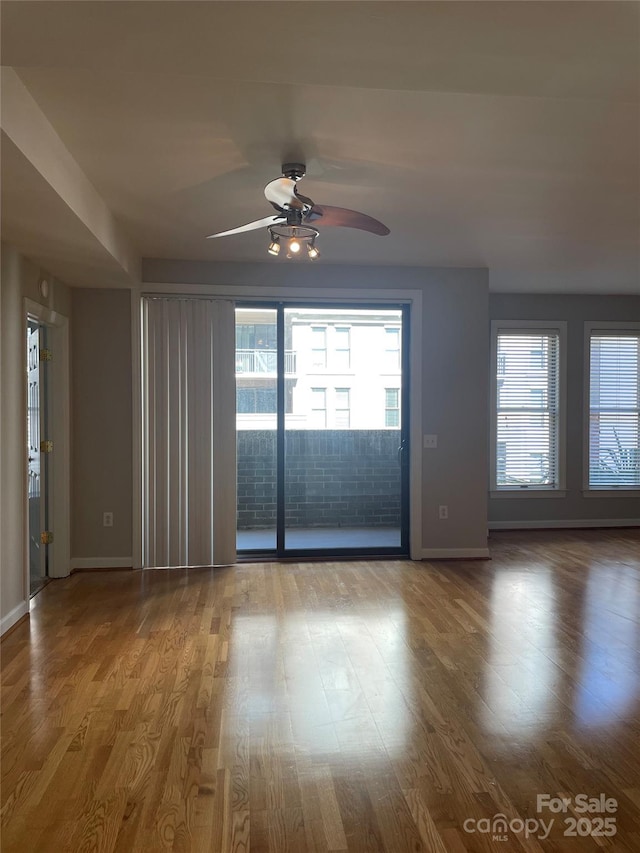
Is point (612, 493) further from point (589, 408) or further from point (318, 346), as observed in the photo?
point (318, 346)

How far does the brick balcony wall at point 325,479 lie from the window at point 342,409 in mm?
75

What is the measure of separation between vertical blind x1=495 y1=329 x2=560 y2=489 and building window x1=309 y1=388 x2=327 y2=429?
237 cm

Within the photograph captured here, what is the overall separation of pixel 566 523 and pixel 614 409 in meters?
1.43

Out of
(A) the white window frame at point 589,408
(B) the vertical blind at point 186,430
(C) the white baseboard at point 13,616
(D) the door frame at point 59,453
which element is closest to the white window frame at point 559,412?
(A) the white window frame at point 589,408

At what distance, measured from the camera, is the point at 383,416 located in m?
5.77

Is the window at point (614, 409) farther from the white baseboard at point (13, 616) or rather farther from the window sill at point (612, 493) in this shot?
the white baseboard at point (13, 616)

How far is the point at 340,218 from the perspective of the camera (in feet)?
10.5

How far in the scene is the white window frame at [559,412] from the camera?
277 inches

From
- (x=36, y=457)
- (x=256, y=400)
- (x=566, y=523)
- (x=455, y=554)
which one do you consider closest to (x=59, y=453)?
(x=36, y=457)

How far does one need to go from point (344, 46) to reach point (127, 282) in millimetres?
3633

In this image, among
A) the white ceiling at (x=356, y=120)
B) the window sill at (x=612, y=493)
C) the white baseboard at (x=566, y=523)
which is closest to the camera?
the white ceiling at (x=356, y=120)

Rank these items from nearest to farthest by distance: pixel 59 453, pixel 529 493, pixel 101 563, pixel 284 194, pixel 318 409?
pixel 284 194 < pixel 59 453 < pixel 101 563 < pixel 318 409 < pixel 529 493

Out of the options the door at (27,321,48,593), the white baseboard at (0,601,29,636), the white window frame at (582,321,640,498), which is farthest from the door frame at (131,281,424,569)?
the white window frame at (582,321,640,498)

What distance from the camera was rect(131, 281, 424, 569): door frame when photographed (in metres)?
5.23
